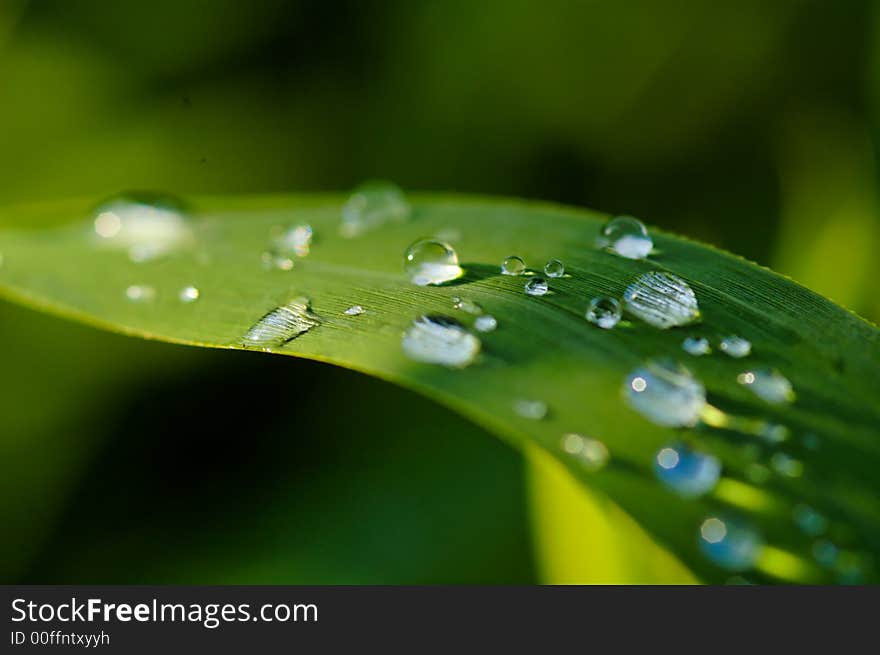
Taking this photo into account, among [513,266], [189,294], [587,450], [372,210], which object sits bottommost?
[587,450]

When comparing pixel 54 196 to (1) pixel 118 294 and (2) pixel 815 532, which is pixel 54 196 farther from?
(2) pixel 815 532

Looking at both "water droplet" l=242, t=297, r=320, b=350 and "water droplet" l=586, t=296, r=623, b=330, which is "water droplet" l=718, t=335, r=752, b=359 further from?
"water droplet" l=242, t=297, r=320, b=350

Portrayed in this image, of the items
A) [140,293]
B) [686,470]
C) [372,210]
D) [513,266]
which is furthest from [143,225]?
[686,470]

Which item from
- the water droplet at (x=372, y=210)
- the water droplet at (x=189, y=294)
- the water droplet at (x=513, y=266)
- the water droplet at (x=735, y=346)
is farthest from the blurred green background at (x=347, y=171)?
the water droplet at (x=735, y=346)

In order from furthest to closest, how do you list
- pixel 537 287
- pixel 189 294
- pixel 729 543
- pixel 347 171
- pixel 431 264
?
pixel 347 171 < pixel 189 294 < pixel 431 264 < pixel 537 287 < pixel 729 543

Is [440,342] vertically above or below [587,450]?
above

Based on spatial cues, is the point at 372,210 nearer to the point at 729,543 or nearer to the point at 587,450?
the point at 587,450

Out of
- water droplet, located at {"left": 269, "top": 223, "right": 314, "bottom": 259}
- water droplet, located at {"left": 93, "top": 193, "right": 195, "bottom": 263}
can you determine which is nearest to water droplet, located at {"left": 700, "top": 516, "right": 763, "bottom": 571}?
water droplet, located at {"left": 269, "top": 223, "right": 314, "bottom": 259}

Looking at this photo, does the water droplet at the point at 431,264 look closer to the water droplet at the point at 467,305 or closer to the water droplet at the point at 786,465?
the water droplet at the point at 467,305

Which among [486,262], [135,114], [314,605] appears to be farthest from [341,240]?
[135,114]
